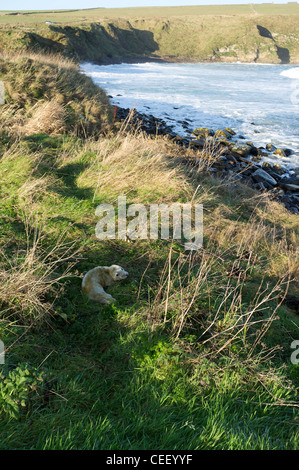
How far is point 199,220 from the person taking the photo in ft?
18.6

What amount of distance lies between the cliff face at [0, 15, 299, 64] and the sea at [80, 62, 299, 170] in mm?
22528

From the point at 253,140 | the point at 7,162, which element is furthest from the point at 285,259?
the point at 253,140

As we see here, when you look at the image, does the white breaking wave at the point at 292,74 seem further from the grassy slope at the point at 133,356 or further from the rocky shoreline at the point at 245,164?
the grassy slope at the point at 133,356

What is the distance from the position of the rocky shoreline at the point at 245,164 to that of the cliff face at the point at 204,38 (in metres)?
41.1

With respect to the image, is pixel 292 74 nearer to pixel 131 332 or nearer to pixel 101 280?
pixel 101 280

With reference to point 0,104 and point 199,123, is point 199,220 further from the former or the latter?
point 199,123

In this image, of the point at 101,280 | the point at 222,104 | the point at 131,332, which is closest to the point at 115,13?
the point at 222,104

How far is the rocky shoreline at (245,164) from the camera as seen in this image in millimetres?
10859

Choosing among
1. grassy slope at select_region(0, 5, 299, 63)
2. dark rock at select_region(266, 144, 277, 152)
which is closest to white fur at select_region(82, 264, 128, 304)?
dark rock at select_region(266, 144, 277, 152)

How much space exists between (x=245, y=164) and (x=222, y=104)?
47.6 feet

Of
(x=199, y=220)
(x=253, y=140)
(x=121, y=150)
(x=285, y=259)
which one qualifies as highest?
(x=121, y=150)

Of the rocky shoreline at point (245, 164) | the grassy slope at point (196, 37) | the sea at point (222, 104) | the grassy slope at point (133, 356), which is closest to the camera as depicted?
the grassy slope at point (133, 356)

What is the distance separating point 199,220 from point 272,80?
143 ft

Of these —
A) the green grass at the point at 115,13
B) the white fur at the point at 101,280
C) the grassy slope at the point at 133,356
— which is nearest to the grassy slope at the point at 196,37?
the green grass at the point at 115,13
